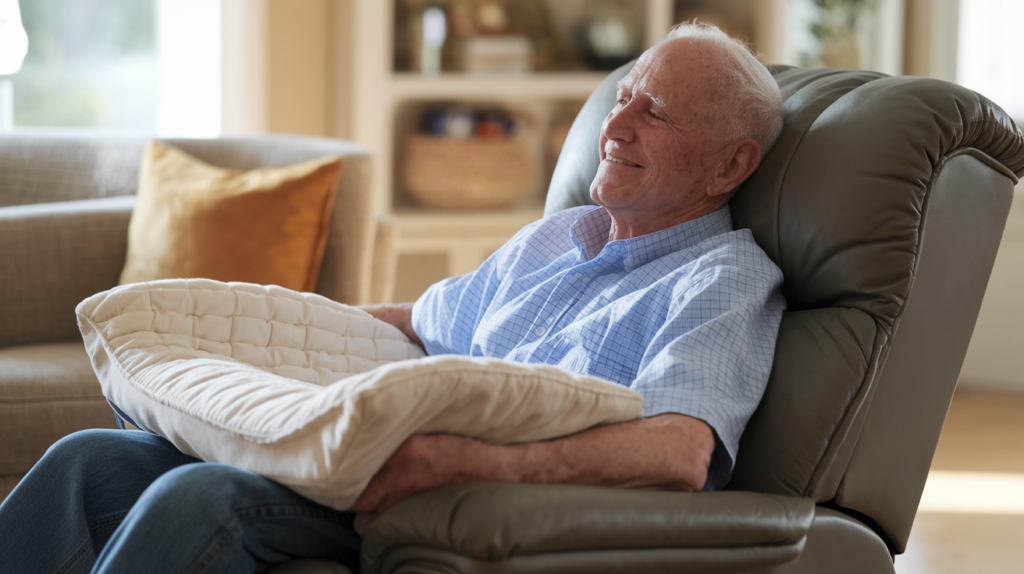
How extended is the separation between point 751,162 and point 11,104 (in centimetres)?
269

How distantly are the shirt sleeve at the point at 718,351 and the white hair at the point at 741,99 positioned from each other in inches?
7.8

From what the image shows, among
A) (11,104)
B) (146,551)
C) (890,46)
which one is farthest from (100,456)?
(890,46)

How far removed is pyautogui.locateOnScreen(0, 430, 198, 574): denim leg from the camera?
3.88 feet

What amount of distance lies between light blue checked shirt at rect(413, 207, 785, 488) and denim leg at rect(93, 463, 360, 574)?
401 mm

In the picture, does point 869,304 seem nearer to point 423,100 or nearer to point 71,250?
point 71,250

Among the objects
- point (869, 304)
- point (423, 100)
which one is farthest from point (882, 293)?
point (423, 100)

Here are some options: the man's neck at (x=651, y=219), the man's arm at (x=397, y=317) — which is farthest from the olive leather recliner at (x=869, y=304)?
the man's arm at (x=397, y=317)

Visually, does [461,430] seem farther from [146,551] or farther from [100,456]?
[100,456]

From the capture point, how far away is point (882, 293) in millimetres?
1206

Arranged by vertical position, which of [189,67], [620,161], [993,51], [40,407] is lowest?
[40,407]

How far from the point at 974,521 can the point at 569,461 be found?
1760 millimetres

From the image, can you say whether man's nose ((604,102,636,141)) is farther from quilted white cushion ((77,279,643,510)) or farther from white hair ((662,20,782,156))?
quilted white cushion ((77,279,643,510))

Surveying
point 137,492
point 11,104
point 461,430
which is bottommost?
point 137,492

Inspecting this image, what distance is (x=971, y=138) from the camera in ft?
4.15
